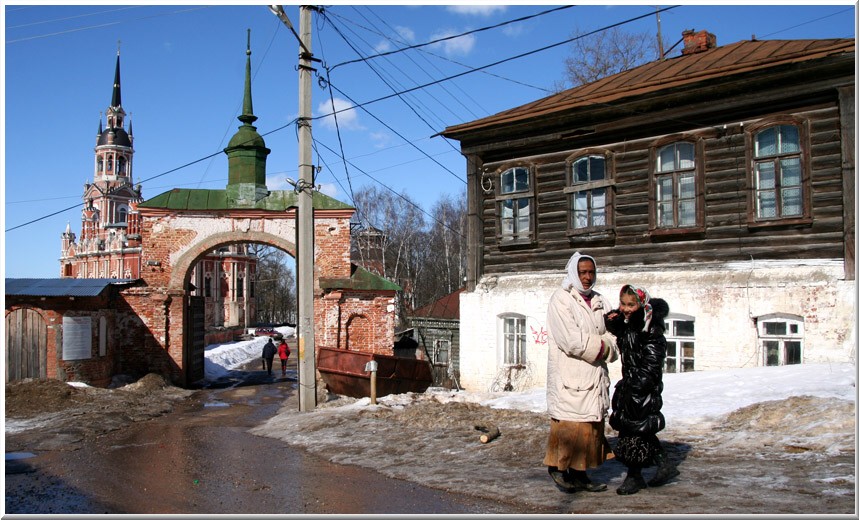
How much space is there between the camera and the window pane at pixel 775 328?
11.7m

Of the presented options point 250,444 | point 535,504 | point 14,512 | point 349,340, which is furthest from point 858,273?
point 349,340

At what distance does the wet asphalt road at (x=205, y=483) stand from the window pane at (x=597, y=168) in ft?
25.5

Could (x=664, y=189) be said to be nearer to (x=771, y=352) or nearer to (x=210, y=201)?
(x=771, y=352)

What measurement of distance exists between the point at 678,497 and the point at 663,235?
812 cm

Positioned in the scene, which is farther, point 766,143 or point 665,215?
point 665,215

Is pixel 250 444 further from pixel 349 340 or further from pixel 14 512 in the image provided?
pixel 349 340

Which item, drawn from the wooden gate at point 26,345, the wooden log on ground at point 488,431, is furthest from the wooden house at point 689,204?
the wooden gate at point 26,345

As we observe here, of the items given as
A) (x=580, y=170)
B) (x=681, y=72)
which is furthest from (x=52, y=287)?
(x=681, y=72)

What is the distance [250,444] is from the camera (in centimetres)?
1010

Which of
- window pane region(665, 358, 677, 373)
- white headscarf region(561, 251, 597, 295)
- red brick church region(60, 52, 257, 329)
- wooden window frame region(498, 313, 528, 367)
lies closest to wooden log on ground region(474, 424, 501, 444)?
white headscarf region(561, 251, 597, 295)

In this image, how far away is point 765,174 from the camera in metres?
12.0

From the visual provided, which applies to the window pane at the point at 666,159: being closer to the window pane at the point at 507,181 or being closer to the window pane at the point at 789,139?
the window pane at the point at 789,139

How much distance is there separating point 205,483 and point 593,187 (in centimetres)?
937

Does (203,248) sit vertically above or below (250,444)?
above
